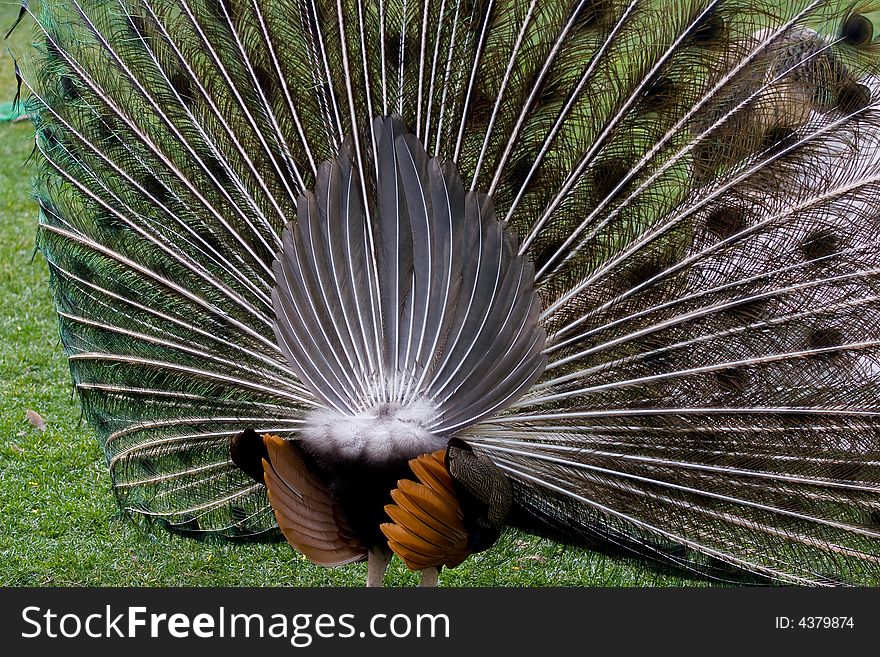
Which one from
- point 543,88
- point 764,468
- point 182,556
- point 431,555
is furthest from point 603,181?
point 182,556

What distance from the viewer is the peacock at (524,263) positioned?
136 inches

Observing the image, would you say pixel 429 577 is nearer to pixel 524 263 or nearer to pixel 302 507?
pixel 302 507

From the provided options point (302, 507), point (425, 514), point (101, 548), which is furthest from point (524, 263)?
point (101, 548)

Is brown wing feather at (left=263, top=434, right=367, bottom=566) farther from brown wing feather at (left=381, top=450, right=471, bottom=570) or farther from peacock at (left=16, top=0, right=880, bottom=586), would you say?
brown wing feather at (left=381, top=450, right=471, bottom=570)

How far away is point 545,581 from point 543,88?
93.8 inches

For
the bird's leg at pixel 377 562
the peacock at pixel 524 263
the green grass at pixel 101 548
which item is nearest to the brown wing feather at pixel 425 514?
the peacock at pixel 524 263

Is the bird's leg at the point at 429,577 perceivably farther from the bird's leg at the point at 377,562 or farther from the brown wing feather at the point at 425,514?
the brown wing feather at the point at 425,514

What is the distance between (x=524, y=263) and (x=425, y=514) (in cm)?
89

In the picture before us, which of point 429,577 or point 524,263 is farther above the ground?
point 524,263

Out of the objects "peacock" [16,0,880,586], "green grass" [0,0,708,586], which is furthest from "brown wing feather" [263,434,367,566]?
"green grass" [0,0,708,586]

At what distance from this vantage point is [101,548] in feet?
16.7

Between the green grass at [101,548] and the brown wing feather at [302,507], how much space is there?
0.85m

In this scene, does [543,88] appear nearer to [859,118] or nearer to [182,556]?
[859,118]

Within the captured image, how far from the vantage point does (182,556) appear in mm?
5008
